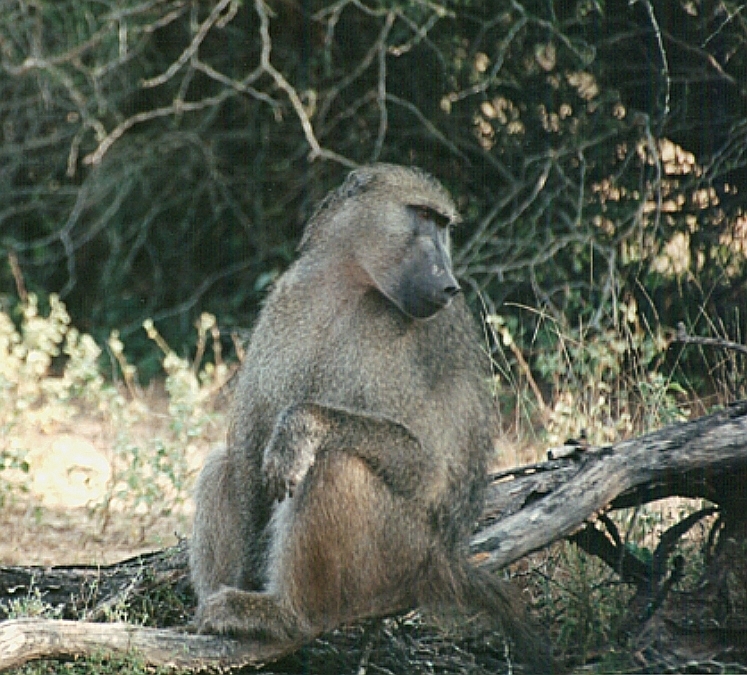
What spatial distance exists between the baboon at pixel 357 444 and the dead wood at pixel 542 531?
5.2 inches

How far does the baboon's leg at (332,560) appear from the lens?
318cm

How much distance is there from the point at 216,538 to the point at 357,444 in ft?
1.88

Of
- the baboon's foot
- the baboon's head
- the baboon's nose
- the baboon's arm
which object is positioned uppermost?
the baboon's head

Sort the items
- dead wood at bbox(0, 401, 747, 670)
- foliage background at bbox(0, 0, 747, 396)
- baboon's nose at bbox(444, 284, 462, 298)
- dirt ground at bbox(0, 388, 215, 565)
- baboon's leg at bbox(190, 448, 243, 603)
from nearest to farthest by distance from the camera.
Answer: dead wood at bbox(0, 401, 747, 670), baboon's nose at bbox(444, 284, 462, 298), baboon's leg at bbox(190, 448, 243, 603), dirt ground at bbox(0, 388, 215, 565), foliage background at bbox(0, 0, 747, 396)

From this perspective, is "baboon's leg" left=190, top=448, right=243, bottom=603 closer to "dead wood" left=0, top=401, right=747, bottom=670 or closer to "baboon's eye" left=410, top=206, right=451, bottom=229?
"dead wood" left=0, top=401, right=747, bottom=670

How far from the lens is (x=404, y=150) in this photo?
7.20 meters

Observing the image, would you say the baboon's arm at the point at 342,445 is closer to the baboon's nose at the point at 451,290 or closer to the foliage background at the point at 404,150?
the baboon's nose at the point at 451,290

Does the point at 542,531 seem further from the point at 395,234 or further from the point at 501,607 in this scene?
the point at 395,234

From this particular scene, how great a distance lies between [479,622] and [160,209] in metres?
4.89

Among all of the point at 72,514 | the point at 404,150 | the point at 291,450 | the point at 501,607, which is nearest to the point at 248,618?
the point at 291,450

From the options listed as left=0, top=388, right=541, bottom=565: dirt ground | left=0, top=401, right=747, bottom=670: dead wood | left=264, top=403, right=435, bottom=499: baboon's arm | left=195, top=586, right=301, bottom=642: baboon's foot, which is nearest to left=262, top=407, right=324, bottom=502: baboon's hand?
left=264, top=403, right=435, bottom=499: baboon's arm

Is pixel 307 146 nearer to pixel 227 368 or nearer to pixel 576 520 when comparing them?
pixel 227 368

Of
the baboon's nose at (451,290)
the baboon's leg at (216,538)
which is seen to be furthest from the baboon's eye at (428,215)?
the baboon's leg at (216,538)

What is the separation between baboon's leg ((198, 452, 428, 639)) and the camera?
3177mm
